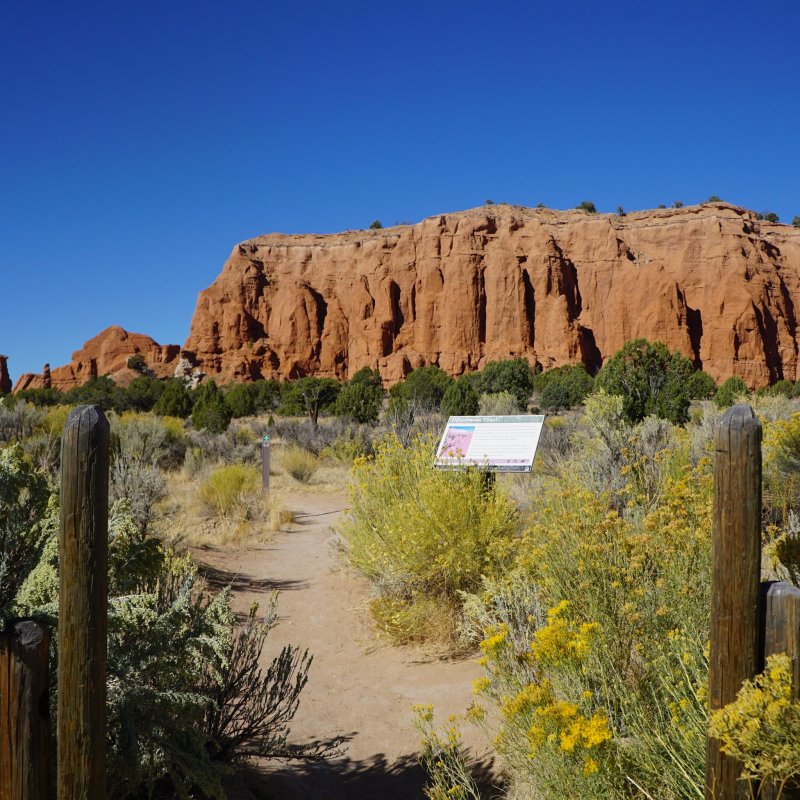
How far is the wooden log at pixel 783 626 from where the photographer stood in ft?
6.36

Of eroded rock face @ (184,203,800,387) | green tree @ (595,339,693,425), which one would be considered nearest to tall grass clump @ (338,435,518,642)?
green tree @ (595,339,693,425)

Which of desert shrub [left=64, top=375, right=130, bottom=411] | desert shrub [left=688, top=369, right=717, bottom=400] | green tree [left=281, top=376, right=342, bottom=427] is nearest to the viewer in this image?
desert shrub [left=688, top=369, right=717, bottom=400]

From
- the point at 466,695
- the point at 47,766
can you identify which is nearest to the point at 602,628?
the point at 466,695

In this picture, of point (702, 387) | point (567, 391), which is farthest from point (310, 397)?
point (702, 387)

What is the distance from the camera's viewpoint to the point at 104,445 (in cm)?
A: 183

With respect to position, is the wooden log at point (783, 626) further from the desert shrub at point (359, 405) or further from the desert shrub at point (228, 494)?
the desert shrub at point (359, 405)

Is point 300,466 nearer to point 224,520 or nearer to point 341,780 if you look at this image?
point 224,520

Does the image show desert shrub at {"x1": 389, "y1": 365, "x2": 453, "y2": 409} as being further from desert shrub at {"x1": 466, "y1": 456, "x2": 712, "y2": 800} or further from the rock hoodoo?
desert shrub at {"x1": 466, "y1": 456, "x2": 712, "y2": 800}

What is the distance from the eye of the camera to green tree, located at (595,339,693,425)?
1262cm

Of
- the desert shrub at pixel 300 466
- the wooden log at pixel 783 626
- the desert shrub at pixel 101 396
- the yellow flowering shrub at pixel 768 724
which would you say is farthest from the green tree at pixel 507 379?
the yellow flowering shrub at pixel 768 724

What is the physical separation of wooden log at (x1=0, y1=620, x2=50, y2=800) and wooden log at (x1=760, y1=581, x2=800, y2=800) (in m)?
1.98

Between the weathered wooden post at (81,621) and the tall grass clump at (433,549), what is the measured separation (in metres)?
3.67

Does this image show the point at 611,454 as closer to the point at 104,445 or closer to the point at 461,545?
the point at 461,545

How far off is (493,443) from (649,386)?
27.2 ft
